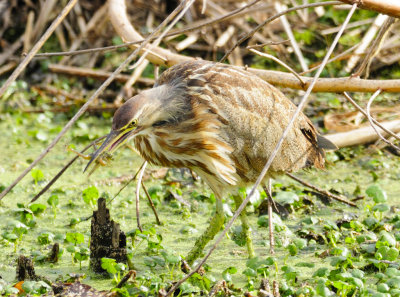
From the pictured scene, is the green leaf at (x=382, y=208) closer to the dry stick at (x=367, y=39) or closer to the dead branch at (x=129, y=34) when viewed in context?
the dead branch at (x=129, y=34)

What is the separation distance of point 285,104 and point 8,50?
11.5ft

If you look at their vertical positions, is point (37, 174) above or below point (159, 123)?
below

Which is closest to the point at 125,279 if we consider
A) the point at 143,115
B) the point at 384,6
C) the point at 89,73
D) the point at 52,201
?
the point at 143,115

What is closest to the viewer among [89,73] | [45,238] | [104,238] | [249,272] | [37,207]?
[249,272]

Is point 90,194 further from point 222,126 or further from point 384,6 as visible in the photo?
point 384,6

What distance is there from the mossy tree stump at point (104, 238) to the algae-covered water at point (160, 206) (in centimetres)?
9

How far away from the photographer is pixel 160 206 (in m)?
3.91

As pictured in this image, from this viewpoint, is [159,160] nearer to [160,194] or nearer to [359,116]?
[160,194]

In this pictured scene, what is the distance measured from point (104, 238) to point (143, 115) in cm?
61

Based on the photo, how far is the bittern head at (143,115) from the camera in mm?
2672

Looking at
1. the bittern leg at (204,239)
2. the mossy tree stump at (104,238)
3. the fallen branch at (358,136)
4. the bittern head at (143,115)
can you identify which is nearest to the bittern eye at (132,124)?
the bittern head at (143,115)

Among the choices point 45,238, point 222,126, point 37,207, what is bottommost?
point 45,238

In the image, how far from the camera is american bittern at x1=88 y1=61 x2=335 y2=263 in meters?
3.02

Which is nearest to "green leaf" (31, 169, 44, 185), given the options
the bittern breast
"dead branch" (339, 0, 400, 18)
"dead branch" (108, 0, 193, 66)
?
"dead branch" (108, 0, 193, 66)
